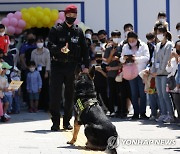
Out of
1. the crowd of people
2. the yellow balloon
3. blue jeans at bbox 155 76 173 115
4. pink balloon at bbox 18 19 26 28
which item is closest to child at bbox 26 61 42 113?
the crowd of people

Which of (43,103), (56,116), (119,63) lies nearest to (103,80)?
(119,63)

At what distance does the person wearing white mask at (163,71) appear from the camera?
11.4 metres

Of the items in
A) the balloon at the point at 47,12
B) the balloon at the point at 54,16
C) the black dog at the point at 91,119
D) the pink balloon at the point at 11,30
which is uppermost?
the balloon at the point at 47,12

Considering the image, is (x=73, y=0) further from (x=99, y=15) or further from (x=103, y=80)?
(x=103, y=80)

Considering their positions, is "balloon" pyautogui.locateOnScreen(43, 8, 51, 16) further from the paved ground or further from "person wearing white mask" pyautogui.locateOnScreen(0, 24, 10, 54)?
the paved ground

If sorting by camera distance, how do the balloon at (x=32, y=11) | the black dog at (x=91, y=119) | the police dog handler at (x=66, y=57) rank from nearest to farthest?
1. the black dog at (x=91, y=119)
2. the police dog handler at (x=66, y=57)
3. the balloon at (x=32, y=11)

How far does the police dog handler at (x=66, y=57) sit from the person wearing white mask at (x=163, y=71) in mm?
1997

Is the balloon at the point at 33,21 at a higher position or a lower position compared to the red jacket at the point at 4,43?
higher

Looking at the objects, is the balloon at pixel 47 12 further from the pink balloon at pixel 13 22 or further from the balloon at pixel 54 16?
the pink balloon at pixel 13 22

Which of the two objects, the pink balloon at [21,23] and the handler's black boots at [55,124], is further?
the pink balloon at [21,23]

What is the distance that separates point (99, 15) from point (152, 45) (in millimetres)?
5436

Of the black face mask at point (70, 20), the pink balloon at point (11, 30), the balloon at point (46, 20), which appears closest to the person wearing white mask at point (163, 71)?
the black face mask at point (70, 20)

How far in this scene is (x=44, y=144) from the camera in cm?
850

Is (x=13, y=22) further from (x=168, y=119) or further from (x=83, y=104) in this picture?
Answer: (x=83, y=104)
